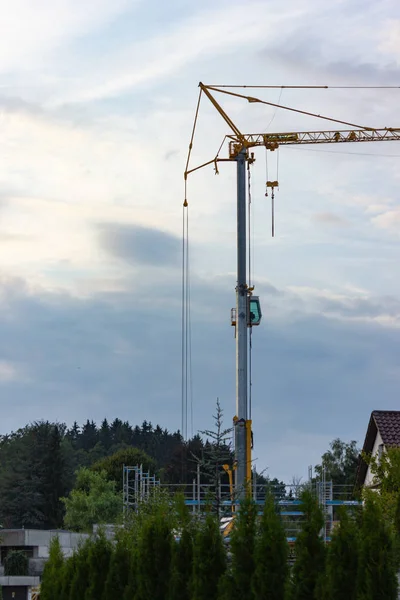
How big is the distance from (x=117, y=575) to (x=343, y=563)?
831 centimetres

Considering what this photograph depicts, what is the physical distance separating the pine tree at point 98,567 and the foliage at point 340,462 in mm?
77010

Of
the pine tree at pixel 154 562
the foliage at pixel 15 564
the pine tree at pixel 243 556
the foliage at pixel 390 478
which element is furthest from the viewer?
the foliage at pixel 15 564

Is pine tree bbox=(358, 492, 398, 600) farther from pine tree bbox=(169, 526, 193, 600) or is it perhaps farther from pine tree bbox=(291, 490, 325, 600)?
pine tree bbox=(169, 526, 193, 600)

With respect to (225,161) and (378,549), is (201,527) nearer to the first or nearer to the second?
(378,549)

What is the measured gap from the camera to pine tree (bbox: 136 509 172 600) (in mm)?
26234

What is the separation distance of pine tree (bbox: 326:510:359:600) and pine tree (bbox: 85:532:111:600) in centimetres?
858

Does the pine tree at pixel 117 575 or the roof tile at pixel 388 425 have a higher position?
the roof tile at pixel 388 425

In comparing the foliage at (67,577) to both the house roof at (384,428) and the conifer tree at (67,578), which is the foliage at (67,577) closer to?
the conifer tree at (67,578)

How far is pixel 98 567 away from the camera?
29203mm

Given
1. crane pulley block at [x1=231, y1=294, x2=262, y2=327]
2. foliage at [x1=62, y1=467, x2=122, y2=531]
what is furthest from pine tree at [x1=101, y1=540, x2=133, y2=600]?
foliage at [x1=62, y1=467, x2=122, y2=531]

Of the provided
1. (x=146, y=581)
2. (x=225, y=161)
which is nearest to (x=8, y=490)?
(x=225, y=161)

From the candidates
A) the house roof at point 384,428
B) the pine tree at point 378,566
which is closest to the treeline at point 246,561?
the pine tree at point 378,566

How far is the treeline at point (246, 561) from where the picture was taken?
21.4 metres

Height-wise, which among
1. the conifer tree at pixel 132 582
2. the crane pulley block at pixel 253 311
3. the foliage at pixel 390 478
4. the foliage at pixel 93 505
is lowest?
the conifer tree at pixel 132 582
